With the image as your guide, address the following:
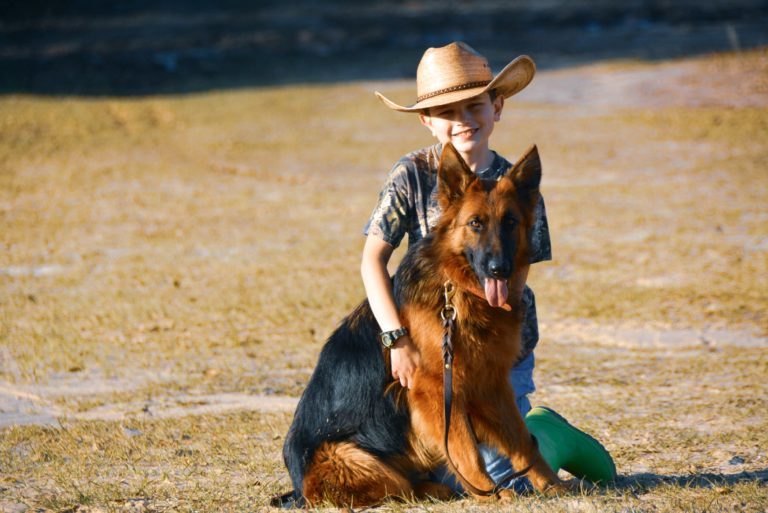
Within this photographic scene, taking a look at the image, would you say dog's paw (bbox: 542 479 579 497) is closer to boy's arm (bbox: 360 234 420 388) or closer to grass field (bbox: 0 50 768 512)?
grass field (bbox: 0 50 768 512)

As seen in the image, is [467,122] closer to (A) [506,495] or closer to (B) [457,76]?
(B) [457,76]

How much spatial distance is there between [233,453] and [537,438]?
1796mm

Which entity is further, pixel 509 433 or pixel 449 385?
pixel 509 433

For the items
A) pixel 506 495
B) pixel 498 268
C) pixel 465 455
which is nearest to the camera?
pixel 498 268

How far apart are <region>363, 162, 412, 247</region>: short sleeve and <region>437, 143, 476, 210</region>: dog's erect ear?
1.33 ft

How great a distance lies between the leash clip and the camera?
13.5 feet

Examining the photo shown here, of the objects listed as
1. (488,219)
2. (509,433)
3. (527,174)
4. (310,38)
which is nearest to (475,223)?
(488,219)

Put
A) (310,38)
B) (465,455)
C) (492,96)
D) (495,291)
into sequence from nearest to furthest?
(495,291), (465,455), (492,96), (310,38)

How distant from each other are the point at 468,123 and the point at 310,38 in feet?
97.6

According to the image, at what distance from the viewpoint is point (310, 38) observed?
33.3 metres

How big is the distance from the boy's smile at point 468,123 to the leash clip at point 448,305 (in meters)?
0.69

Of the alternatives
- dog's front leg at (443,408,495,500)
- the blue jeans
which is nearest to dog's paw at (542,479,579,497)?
the blue jeans

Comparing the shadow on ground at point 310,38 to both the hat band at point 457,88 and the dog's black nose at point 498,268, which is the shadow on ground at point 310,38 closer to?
the hat band at point 457,88

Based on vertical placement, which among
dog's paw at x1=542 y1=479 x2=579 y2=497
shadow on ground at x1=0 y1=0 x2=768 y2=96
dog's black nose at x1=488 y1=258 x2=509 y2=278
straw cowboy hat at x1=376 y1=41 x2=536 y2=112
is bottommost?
dog's paw at x1=542 y1=479 x2=579 y2=497
